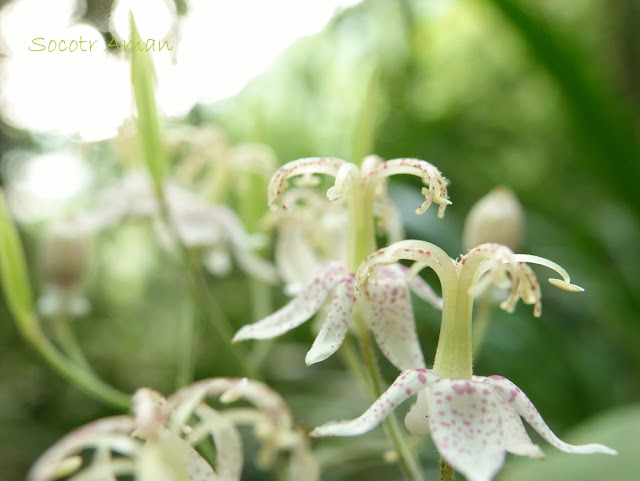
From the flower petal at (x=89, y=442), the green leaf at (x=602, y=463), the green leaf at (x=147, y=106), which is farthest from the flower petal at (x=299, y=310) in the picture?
the green leaf at (x=602, y=463)

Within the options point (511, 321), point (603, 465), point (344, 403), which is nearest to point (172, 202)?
point (603, 465)

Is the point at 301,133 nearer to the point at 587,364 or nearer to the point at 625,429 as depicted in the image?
the point at 587,364

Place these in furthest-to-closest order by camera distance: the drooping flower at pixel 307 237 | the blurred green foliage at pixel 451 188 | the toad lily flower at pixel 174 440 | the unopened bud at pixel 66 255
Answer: the blurred green foliage at pixel 451 188, the unopened bud at pixel 66 255, the drooping flower at pixel 307 237, the toad lily flower at pixel 174 440

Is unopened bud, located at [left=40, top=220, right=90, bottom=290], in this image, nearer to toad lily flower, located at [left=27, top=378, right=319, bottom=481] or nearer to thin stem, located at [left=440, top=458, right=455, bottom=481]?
toad lily flower, located at [left=27, top=378, right=319, bottom=481]

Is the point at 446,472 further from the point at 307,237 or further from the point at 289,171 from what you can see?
the point at 307,237

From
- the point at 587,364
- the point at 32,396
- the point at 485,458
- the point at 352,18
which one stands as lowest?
the point at 32,396

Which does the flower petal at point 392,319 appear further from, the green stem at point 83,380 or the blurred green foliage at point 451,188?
the green stem at point 83,380
